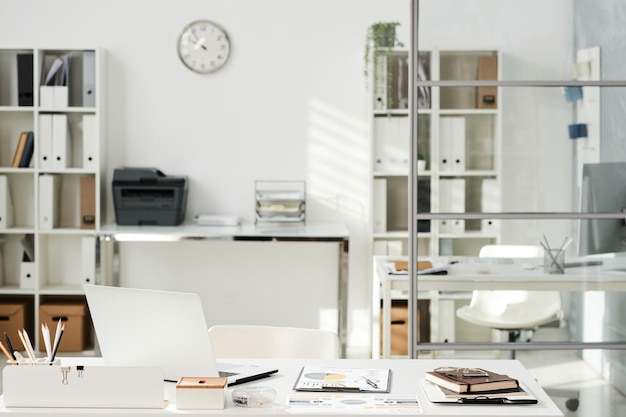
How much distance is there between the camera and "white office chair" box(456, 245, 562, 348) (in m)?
3.28

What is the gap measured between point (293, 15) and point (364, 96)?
66 centimetres

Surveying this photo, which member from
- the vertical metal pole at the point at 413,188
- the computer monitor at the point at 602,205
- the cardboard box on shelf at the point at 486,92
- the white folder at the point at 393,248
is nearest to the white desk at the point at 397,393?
the vertical metal pole at the point at 413,188

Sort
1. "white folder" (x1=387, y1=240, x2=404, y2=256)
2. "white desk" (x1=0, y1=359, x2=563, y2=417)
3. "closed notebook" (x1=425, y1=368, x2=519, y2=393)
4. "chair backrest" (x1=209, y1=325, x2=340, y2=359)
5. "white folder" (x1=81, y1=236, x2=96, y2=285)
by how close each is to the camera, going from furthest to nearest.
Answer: "white folder" (x1=81, y1=236, x2=96, y2=285)
"white folder" (x1=387, y1=240, x2=404, y2=256)
"chair backrest" (x1=209, y1=325, x2=340, y2=359)
"closed notebook" (x1=425, y1=368, x2=519, y2=393)
"white desk" (x1=0, y1=359, x2=563, y2=417)

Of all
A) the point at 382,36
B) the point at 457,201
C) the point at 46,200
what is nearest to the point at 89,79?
the point at 46,200

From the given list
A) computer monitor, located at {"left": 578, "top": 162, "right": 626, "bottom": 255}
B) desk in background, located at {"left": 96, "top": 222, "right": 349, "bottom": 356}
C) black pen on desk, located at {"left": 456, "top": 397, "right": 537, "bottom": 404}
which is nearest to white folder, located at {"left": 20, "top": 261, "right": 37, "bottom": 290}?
desk in background, located at {"left": 96, "top": 222, "right": 349, "bottom": 356}

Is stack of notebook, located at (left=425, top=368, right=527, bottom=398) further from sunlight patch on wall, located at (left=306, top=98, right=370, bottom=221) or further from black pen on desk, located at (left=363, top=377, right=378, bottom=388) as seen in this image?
sunlight patch on wall, located at (left=306, top=98, right=370, bottom=221)

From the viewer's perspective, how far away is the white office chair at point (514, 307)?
10.8ft

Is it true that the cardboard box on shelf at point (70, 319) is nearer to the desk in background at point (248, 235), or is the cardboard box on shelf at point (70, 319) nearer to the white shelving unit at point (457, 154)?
the desk in background at point (248, 235)

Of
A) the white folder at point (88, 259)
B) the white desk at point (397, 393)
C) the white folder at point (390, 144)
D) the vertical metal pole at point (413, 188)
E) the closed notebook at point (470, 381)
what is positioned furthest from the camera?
the white folder at point (88, 259)

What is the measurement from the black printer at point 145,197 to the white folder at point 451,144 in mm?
2148

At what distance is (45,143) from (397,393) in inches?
142

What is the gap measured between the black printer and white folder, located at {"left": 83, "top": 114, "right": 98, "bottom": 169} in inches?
8.8

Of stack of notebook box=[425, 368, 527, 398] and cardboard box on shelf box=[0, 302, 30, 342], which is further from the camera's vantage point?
cardboard box on shelf box=[0, 302, 30, 342]

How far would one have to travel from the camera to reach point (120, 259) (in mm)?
5422
